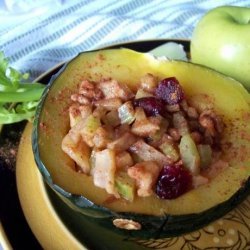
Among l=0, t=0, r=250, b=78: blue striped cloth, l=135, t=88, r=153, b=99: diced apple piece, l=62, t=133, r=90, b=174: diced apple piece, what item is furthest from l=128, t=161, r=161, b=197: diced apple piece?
l=0, t=0, r=250, b=78: blue striped cloth

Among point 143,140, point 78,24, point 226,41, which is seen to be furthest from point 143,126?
point 78,24

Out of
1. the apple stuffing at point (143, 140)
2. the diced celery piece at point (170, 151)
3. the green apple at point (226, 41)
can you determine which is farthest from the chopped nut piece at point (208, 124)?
the green apple at point (226, 41)

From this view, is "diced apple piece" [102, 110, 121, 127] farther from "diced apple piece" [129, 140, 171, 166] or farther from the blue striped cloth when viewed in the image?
the blue striped cloth

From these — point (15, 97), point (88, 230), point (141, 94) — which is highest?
point (141, 94)

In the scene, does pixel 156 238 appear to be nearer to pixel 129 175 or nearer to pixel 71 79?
pixel 129 175

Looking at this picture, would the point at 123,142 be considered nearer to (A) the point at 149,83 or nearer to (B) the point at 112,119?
(B) the point at 112,119

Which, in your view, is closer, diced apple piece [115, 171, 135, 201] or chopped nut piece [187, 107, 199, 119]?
diced apple piece [115, 171, 135, 201]
